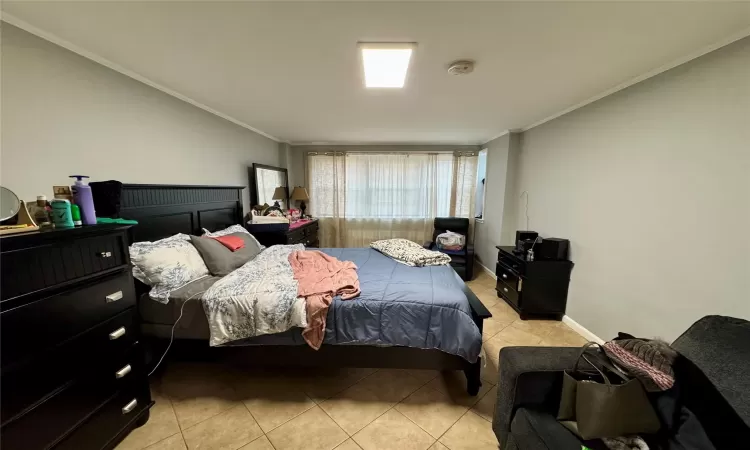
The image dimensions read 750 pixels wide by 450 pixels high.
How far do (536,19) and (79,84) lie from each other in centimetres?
268

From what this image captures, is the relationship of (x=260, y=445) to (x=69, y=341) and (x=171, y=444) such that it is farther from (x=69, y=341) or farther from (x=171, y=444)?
(x=69, y=341)

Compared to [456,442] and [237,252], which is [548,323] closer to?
[456,442]

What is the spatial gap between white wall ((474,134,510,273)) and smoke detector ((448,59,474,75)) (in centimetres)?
228

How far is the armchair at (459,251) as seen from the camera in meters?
3.92

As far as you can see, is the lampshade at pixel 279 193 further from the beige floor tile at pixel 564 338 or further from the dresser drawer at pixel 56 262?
the beige floor tile at pixel 564 338

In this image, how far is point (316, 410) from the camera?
66.5 inches

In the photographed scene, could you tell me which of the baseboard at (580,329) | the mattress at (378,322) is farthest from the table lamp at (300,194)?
the baseboard at (580,329)

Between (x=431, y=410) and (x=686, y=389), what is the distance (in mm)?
1233

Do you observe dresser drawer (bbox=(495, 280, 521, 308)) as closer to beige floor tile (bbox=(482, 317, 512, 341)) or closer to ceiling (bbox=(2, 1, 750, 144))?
beige floor tile (bbox=(482, 317, 512, 341))

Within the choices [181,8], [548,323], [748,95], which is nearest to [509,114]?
[748,95]

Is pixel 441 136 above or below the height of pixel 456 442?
above

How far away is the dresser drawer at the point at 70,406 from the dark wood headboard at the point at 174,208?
3.24 feet

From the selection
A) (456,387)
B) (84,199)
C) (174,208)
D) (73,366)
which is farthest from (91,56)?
(456,387)

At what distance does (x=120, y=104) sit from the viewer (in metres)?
1.86
